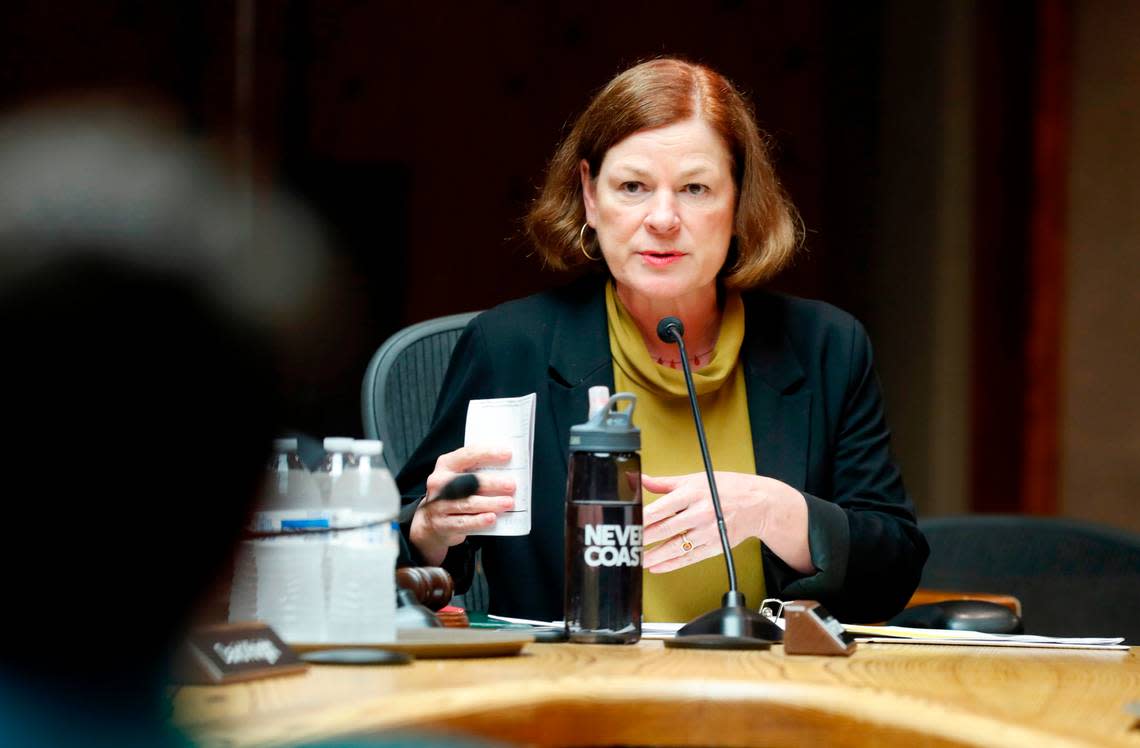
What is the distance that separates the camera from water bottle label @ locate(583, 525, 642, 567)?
4.27 ft

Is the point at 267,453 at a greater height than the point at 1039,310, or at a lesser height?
lesser

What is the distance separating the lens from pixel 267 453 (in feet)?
1.29

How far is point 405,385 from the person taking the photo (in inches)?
81.0

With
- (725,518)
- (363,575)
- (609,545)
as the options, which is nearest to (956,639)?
(725,518)

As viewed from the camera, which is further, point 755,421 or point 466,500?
point 755,421

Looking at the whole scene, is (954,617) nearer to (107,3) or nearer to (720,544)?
(720,544)

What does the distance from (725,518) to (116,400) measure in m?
1.22

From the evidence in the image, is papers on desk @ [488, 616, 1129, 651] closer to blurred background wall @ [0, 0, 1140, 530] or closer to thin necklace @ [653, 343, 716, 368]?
thin necklace @ [653, 343, 716, 368]

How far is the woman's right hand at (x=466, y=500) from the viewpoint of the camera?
1473 mm

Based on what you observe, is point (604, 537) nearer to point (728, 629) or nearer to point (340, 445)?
point (728, 629)

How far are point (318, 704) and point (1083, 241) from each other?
3.58 metres

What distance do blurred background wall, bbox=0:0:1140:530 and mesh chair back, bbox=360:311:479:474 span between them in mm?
2037

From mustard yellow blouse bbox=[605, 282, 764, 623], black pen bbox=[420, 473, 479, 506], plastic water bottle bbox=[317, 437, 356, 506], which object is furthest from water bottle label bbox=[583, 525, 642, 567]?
mustard yellow blouse bbox=[605, 282, 764, 623]

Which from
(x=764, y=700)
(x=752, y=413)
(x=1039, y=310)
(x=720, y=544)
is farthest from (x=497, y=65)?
(x=764, y=700)
